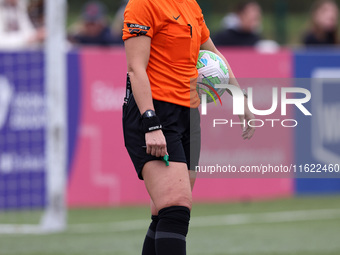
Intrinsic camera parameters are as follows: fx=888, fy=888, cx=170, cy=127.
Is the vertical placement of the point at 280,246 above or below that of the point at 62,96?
below

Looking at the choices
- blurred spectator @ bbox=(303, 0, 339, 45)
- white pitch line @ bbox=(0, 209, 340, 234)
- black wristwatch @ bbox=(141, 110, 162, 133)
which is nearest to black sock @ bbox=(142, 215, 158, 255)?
black wristwatch @ bbox=(141, 110, 162, 133)

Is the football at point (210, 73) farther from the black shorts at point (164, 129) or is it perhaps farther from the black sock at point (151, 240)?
the black sock at point (151, 240)

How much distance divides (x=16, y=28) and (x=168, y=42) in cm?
731

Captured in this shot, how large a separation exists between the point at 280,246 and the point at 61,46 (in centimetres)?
318

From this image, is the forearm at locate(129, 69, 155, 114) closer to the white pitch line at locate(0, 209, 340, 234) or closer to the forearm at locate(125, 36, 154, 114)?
the forearm at locate(125, 36, 154, 114)

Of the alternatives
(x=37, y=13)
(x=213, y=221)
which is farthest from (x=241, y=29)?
(x=213, y=221)

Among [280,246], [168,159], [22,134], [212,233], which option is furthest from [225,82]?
[22,134]

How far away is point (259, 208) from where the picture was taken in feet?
36.9

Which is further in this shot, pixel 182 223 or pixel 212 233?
pixel 212 233

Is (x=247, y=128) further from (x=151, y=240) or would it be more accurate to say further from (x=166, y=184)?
(x=151, y=240)

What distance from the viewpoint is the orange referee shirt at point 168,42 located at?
16.7ft

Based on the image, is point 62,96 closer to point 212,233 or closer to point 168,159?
point 212,233

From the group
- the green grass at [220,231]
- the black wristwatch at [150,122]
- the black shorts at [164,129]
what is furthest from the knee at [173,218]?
the green grass at [220,231]

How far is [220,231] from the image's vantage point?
30.6 ft
